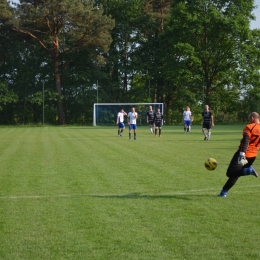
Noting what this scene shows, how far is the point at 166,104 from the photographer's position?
62.1 m

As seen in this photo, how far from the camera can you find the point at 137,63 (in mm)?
60906

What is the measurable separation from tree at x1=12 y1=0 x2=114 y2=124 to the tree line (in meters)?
0.12

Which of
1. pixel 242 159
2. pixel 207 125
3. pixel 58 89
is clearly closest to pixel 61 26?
pixel 58 89

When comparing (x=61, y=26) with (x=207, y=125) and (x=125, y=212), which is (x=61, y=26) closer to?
(x=207, y=125)

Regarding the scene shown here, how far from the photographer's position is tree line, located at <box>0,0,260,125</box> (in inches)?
2215

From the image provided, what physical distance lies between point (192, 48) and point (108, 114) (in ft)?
37.0

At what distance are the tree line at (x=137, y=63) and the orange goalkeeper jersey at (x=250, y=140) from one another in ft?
148

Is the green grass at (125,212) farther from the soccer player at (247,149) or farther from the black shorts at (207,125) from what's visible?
the black shorts at (207,125)

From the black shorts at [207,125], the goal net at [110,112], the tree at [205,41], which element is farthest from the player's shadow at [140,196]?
the tree at [205,41]

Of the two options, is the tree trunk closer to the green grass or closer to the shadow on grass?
the green grass

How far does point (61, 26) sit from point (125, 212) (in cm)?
4674

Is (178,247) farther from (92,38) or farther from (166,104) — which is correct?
(166,104)

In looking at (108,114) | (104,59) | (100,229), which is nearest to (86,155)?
(100,229)

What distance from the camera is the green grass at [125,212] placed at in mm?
6332
